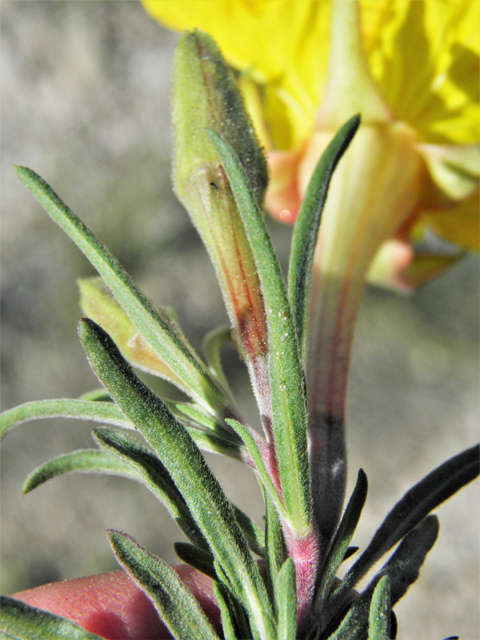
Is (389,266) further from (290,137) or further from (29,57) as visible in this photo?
(29,57)

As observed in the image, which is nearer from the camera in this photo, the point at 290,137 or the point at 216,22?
the point at 216,22

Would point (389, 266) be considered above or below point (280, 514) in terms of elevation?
above

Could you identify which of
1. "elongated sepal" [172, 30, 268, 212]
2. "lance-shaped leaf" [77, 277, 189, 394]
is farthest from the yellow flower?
"lance-shaped leaf" [77, 277, 189, 394]

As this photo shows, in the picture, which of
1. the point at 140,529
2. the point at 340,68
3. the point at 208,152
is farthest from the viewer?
the point at 140,529

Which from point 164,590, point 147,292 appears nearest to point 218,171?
point 164,590

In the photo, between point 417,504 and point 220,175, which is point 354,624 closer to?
point 417,504

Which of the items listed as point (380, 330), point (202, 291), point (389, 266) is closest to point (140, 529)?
point (202, 291)
